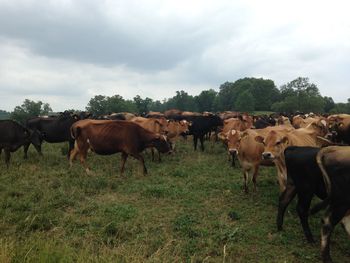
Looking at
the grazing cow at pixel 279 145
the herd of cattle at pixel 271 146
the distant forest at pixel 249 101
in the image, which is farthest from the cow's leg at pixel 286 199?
the distant forest at pixel 249 101

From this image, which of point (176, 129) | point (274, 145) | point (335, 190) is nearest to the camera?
point (335, 190)

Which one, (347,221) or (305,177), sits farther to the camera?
(305,177)

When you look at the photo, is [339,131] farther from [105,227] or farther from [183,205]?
[105,227]

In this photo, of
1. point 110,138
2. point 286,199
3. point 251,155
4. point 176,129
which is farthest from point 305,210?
point 176,129

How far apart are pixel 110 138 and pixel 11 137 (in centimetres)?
378

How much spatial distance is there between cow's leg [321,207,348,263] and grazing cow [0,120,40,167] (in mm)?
10430

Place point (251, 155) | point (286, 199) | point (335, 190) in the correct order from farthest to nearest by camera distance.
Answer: point (251, 155) → point (286, 199) → point (335, 190)

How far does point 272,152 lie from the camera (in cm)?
788

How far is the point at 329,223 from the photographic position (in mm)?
5363

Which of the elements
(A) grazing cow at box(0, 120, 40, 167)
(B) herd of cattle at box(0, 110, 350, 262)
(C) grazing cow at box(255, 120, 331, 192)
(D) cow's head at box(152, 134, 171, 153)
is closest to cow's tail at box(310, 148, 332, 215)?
(B) herd of cattle at box(0, 110, 350, 262)

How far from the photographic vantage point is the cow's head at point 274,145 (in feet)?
25.7

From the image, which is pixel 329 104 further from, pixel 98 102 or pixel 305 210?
pixel 305 210

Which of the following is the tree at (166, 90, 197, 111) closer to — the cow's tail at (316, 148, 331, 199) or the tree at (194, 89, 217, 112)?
the tree at (194, 89, 217, 112)

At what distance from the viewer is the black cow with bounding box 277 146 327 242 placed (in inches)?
240
